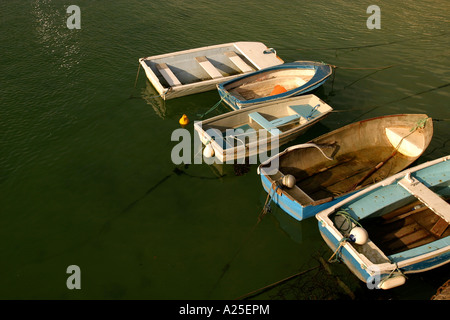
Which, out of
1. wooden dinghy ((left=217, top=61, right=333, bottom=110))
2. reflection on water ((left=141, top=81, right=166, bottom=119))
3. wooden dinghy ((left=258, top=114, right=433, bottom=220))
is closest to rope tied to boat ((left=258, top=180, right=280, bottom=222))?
wooden dinghy ((left=258, top=114, right=433, bottom=220))

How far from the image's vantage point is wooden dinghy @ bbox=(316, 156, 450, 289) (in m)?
11.2

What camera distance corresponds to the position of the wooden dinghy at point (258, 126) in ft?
52.1

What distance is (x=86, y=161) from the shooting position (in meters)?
16.4

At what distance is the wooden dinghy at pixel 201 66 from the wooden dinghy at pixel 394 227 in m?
11.2

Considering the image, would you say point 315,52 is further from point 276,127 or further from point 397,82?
point 276,127

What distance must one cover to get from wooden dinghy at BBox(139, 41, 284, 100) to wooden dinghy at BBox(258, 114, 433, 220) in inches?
302

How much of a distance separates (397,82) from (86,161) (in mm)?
20129

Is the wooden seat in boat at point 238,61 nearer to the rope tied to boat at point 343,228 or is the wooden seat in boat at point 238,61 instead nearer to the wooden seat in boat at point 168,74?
the wooden seat in boat at point 168,74

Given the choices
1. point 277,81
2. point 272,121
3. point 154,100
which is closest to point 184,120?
point 154,100

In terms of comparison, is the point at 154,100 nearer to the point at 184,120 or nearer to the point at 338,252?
the point at 184,120

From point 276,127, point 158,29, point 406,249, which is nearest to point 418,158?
point 406,249

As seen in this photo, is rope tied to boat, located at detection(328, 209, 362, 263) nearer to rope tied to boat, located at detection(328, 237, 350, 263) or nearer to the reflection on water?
rope tied to boat, located at detection(328, 237, 350, 263)
